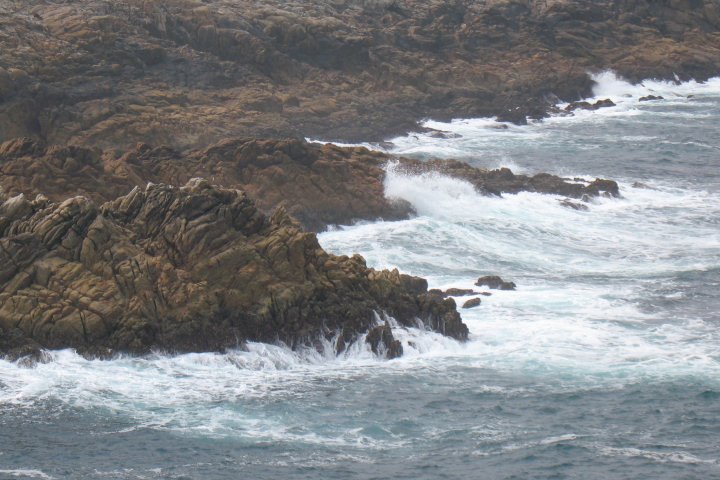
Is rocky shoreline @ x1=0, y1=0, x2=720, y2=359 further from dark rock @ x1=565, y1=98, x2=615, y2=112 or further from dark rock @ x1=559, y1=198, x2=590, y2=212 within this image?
dark rock @ x1=559, y1=198, x2=590, y2=212

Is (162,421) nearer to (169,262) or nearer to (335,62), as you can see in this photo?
(169,262)

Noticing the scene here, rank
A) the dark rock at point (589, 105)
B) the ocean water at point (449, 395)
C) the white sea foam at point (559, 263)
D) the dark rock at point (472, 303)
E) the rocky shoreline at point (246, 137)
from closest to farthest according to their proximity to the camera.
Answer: the ocean water at point (449, 395)
the rocky shoreline at point (246, 137)
the white sea foam at point (559, 263)
the dark rock at point (472, 303)
the dark rock at point (589, 105)

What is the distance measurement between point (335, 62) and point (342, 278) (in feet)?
129

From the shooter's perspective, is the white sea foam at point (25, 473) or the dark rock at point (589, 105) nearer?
the white sea foam at point (25, 473)

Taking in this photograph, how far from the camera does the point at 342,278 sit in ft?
104

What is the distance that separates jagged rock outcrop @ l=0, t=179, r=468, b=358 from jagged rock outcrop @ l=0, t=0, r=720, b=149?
2015 cm

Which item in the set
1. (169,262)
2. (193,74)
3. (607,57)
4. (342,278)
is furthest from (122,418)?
(607,57)

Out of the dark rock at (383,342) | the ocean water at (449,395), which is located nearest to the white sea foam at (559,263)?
the ocean water at (449,395)

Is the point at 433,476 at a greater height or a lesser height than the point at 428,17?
lesser

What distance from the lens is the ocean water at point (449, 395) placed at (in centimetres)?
2397

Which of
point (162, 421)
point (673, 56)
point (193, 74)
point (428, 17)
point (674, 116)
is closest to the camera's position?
point (162, 421)

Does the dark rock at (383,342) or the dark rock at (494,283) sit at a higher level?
the dark rock at (494,283)

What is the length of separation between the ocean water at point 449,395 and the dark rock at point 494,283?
0.63 metres

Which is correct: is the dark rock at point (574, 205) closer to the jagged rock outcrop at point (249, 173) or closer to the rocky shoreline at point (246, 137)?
the rocky shoreline at point (246, 137)
